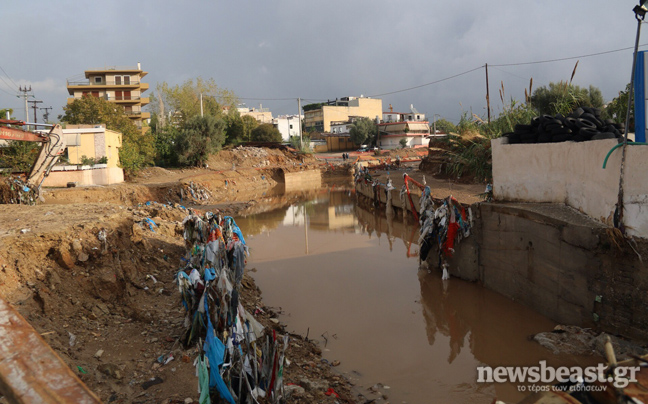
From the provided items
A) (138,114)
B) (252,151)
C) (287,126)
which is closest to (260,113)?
(287,126)

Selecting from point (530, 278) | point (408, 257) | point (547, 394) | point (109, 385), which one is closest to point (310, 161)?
point (408, 257)

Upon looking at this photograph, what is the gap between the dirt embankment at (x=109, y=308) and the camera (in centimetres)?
500

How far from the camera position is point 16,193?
44.8 feet

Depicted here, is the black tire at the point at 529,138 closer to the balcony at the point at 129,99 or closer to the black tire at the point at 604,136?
the black tire at the point at 604,136

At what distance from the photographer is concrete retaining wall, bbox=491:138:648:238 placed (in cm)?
586

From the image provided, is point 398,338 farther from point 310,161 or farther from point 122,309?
point 310,161

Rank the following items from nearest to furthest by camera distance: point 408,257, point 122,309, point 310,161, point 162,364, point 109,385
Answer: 1. point 109,385
2. point 162,364
3. point 122,309
4. point 408,257
5. point 310,161

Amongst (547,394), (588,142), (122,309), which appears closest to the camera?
(547,394)

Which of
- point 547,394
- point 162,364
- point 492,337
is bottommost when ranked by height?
point 492,337

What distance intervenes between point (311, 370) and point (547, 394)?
4.90 metres

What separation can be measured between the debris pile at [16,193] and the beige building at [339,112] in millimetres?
62270

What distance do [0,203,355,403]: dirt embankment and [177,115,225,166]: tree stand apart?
1018 inches

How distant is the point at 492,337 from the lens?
7.62 meters

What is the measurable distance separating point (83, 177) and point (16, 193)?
8452 millimetres
